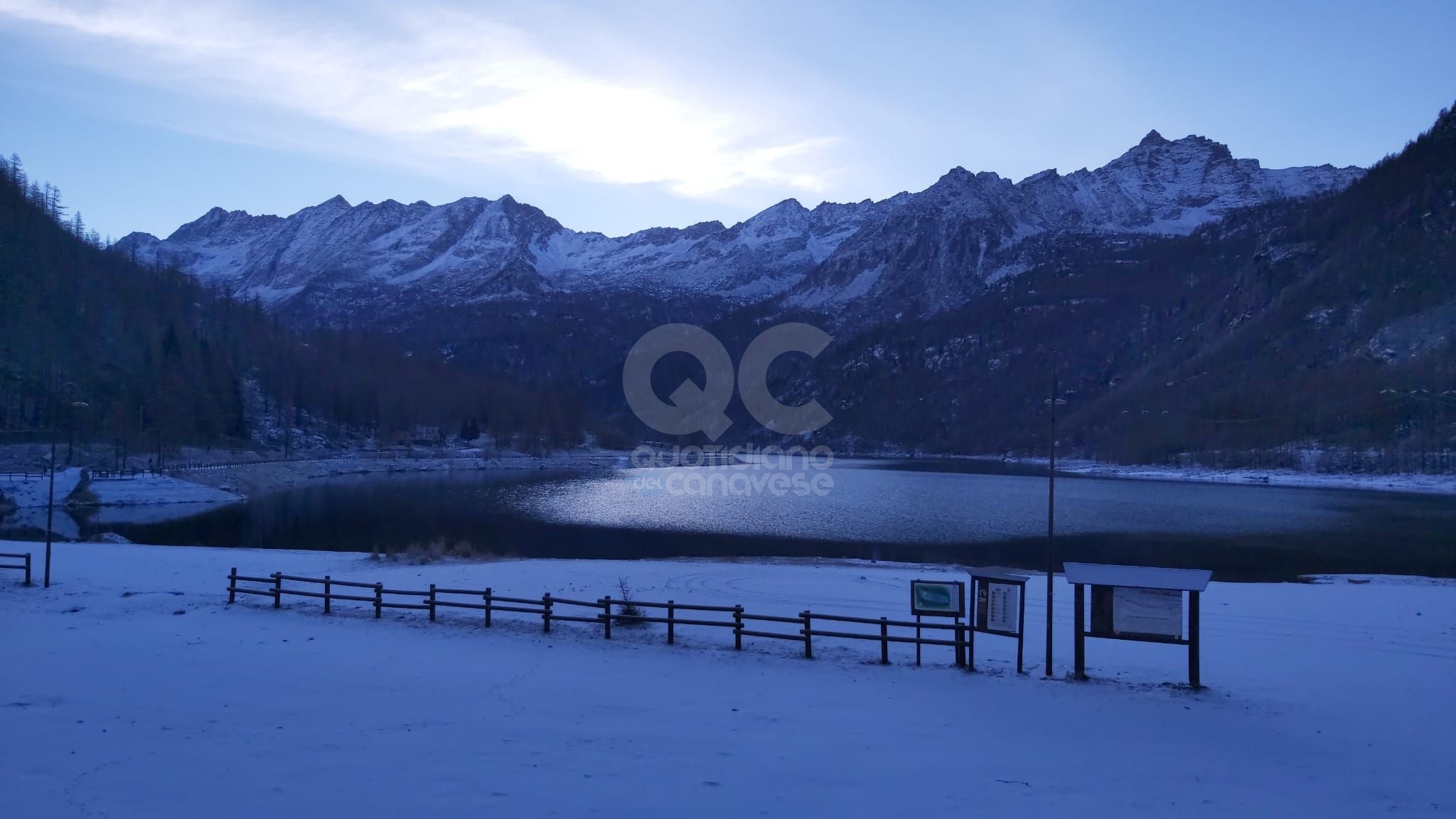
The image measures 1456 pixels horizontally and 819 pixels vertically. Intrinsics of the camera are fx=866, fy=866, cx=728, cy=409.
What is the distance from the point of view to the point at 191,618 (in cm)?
2162

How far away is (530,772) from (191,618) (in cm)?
1500

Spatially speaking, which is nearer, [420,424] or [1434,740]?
[1434,740]

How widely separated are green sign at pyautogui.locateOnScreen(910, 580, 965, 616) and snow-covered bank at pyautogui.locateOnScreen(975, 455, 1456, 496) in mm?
102528

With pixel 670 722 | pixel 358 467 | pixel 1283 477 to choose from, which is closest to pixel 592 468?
pixel 358 467

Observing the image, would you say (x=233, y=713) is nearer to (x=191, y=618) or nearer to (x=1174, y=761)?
(x=191, y=618)

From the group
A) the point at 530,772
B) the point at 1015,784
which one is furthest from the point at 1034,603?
the point at 530,772

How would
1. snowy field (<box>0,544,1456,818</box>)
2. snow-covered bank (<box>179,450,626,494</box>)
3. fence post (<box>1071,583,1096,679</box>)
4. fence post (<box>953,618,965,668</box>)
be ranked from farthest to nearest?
snow-covered bank (<box>179,450,626,494</box>) → fence post (<box>953,618,965,668</box>) → fence post (<box>1071,583,1096,679</box>) → snowy field (<box>0,544,1456,818</box>)

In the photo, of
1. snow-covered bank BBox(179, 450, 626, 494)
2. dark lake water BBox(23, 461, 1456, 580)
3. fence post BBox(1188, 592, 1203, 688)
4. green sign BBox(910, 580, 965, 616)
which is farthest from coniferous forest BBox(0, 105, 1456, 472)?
fence post BBox(1188, 592, 1203, 688)

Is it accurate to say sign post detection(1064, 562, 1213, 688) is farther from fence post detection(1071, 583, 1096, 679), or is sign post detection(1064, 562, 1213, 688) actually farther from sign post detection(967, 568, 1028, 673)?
sign post detection(967, 568, 1028, 673)

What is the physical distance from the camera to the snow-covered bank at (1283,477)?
99.8 metres

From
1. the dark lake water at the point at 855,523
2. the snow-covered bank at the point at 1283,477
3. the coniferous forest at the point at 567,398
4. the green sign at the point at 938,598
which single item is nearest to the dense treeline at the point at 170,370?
the coniferous forest at the point at 567,398

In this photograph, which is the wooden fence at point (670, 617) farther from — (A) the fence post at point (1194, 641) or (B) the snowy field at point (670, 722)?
(A) the fence post at point (1194, 641)

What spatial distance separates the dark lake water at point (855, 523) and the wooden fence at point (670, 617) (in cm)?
2031

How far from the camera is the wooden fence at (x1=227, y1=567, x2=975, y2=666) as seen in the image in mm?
17703
